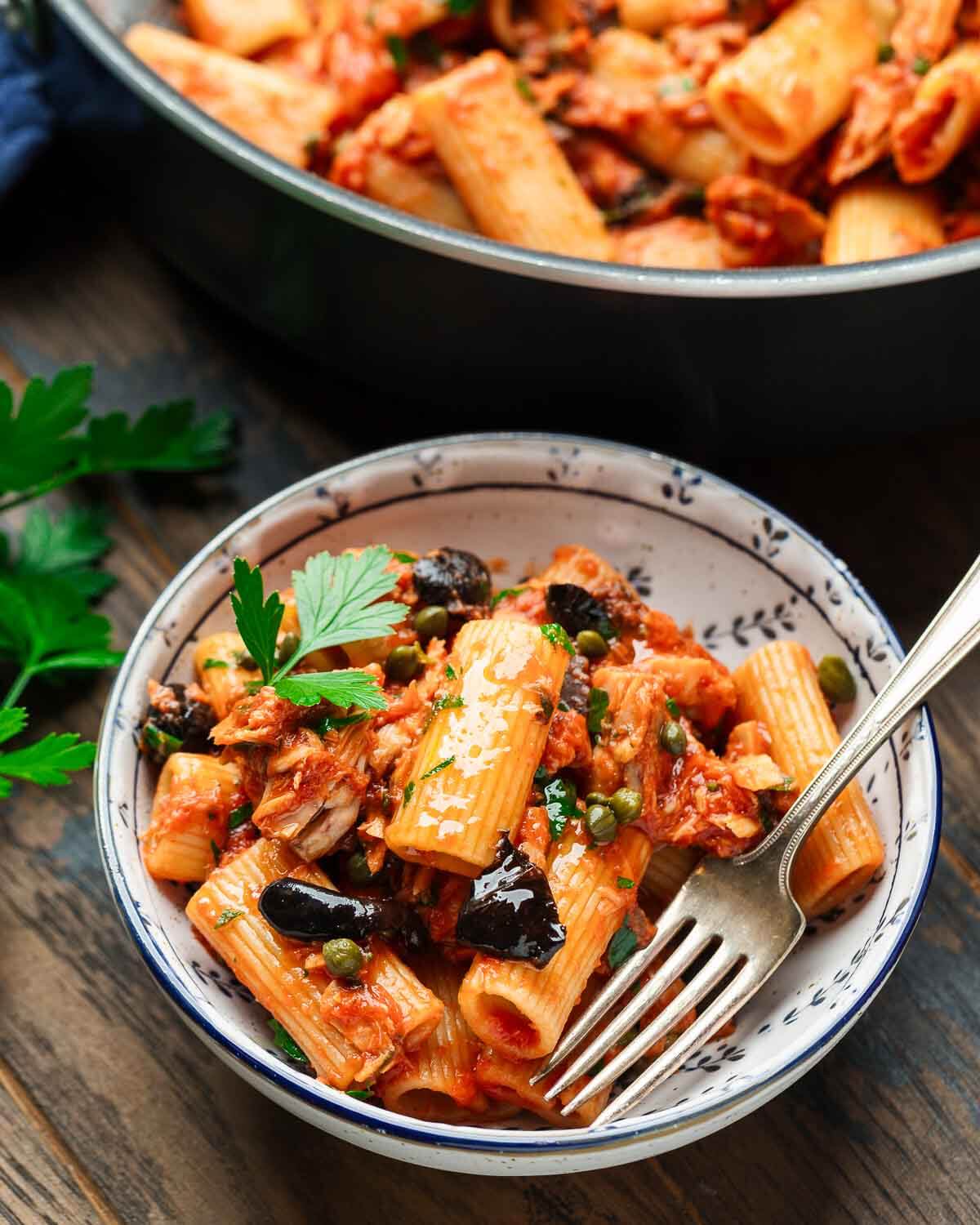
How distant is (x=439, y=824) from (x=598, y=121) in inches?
65.0

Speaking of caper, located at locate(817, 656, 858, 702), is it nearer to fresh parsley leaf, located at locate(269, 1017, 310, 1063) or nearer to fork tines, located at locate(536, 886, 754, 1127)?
fork tines, located at locate(536, 886, 754, 1127)

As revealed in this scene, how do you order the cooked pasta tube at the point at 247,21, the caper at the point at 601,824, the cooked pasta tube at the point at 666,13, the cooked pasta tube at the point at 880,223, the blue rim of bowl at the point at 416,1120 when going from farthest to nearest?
the cooked pasta tube at the point at 247,21
the cooked pasta tube at the point at 666,13
the cooked pasta tube at the point at 880,223
the caper at the point at 601,824
the blue rim of bowl at the point at 416,1120

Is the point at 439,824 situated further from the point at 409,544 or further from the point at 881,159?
the point at 881,159

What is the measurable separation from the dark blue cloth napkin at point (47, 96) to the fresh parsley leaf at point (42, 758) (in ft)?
3.80

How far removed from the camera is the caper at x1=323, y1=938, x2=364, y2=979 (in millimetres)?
1938

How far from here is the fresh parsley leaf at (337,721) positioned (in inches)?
83.0

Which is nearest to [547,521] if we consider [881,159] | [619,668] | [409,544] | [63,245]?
[409,544]

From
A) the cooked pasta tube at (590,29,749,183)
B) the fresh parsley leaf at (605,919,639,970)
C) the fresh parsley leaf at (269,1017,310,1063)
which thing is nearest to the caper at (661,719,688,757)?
the fresh parsley leaf at (605,919,639,970)

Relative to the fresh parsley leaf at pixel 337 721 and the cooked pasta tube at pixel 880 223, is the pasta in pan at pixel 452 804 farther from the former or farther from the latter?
the cooked pasta tube at pixel 880 223

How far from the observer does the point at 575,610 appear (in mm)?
2289

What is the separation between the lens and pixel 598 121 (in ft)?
9.55

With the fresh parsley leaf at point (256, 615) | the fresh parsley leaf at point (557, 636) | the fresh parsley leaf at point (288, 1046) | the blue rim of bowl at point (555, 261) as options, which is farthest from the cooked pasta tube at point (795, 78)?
the fresh parsley leaf at point (288, 1046)

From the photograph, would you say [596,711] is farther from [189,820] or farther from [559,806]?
[189,820]


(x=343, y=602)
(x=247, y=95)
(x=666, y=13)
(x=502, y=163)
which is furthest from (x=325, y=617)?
(x=666, y=13)
